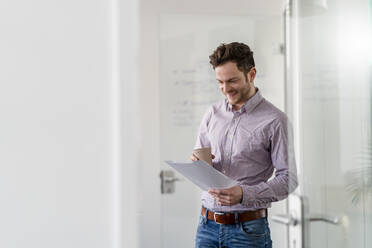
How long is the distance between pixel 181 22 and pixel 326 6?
373 mm

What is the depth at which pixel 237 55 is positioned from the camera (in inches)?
26.4

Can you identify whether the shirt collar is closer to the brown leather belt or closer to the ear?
the ear

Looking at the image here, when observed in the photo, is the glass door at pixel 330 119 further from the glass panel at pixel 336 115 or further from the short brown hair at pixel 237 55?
the short brown hair at pixel 237 55

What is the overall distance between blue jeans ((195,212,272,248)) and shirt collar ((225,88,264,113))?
0.20 metres

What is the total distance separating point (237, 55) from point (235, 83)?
48 millimetres

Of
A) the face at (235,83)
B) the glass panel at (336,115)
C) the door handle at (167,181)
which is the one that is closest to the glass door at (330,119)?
the glass panel at (336,115)

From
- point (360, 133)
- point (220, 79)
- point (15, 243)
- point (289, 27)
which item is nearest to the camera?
point (15, 243)

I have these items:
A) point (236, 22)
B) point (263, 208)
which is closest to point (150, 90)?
point (236, 22)

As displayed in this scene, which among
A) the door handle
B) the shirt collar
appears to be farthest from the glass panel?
the door handle

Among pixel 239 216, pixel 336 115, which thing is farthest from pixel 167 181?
pixel 336 115

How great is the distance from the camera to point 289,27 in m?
0.89

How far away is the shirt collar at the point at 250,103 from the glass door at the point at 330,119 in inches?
3.5

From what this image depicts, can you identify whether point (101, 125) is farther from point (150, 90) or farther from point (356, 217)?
point (150, 90)

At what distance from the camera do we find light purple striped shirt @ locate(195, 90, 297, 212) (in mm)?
664
